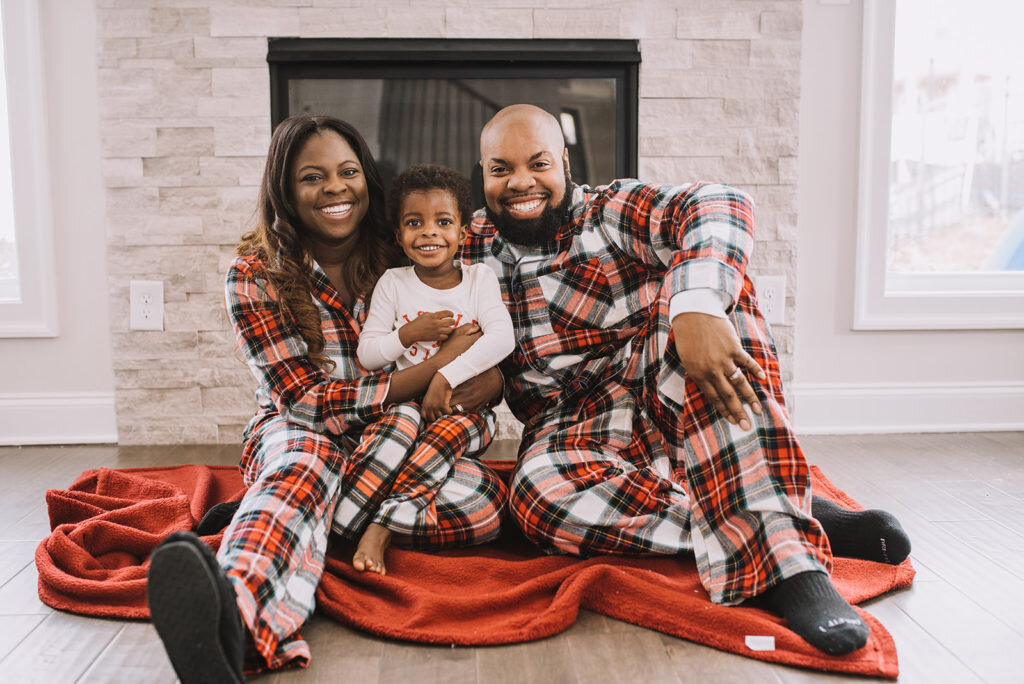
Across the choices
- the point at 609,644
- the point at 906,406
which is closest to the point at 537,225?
the point at 609,644

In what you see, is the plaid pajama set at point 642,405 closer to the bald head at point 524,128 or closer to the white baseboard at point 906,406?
the bald head at point 524,128

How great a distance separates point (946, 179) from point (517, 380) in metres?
1.81

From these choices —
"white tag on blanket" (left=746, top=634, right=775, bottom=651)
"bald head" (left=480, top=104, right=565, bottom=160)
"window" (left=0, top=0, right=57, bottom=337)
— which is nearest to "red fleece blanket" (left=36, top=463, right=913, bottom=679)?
"white tag on blanket" (left=746, top=634, right=775, bottom=651)

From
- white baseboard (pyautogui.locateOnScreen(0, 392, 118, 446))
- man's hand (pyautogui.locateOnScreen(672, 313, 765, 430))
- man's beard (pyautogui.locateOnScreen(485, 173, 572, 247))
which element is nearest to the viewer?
man's hand (pyautogui.locateOnScreen(672, 313, 765, 430))

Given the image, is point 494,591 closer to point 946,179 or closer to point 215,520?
point 215,520

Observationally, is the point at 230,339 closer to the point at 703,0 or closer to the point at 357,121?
the point at 357,121

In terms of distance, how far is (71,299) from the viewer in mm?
2438

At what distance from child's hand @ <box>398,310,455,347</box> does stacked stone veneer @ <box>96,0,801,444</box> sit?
110 cm

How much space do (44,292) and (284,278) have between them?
131 cm

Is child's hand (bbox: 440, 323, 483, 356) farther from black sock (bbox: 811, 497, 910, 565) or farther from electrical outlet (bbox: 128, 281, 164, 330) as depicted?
electrical outlet (bbox: 128, 281, 164, 330)

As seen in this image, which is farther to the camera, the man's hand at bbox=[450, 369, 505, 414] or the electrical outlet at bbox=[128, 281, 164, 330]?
the electrical outlet at bbox=[128, 281, 164, 330]

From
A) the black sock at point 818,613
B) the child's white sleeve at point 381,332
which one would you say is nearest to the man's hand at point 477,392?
the child's white sleeve at point 381,332

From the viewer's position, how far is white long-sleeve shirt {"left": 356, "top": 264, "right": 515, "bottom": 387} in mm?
1489

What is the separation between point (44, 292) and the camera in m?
2.40
